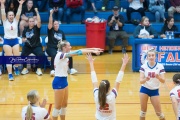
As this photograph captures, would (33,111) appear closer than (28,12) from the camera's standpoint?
Yes

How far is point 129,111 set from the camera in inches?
396

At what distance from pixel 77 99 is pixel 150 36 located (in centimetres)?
372

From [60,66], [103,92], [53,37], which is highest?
[53,37]

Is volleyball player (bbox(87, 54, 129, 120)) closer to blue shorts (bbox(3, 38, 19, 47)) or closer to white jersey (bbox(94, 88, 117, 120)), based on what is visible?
white jersey (bbox(94, 88, 117, 120))

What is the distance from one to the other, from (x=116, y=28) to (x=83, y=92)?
4400 millimetres

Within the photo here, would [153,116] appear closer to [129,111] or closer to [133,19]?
[129,111]

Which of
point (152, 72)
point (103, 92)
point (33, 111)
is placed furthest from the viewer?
point (152, 72)

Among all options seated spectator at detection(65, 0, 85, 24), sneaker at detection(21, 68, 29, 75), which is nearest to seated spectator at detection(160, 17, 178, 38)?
seated spectator at detection(65, 0, 85, 24)

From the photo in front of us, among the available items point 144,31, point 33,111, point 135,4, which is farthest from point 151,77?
point 135,4

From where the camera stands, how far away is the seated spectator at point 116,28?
49.8ft

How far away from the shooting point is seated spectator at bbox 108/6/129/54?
15.2 m

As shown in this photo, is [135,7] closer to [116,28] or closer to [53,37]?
[116,28]

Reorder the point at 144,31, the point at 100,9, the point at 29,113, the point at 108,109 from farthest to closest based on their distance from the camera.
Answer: the point at 100,9
the point at 144,31
the point at 108,109
the point at 29,113

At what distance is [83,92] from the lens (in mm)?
11461
